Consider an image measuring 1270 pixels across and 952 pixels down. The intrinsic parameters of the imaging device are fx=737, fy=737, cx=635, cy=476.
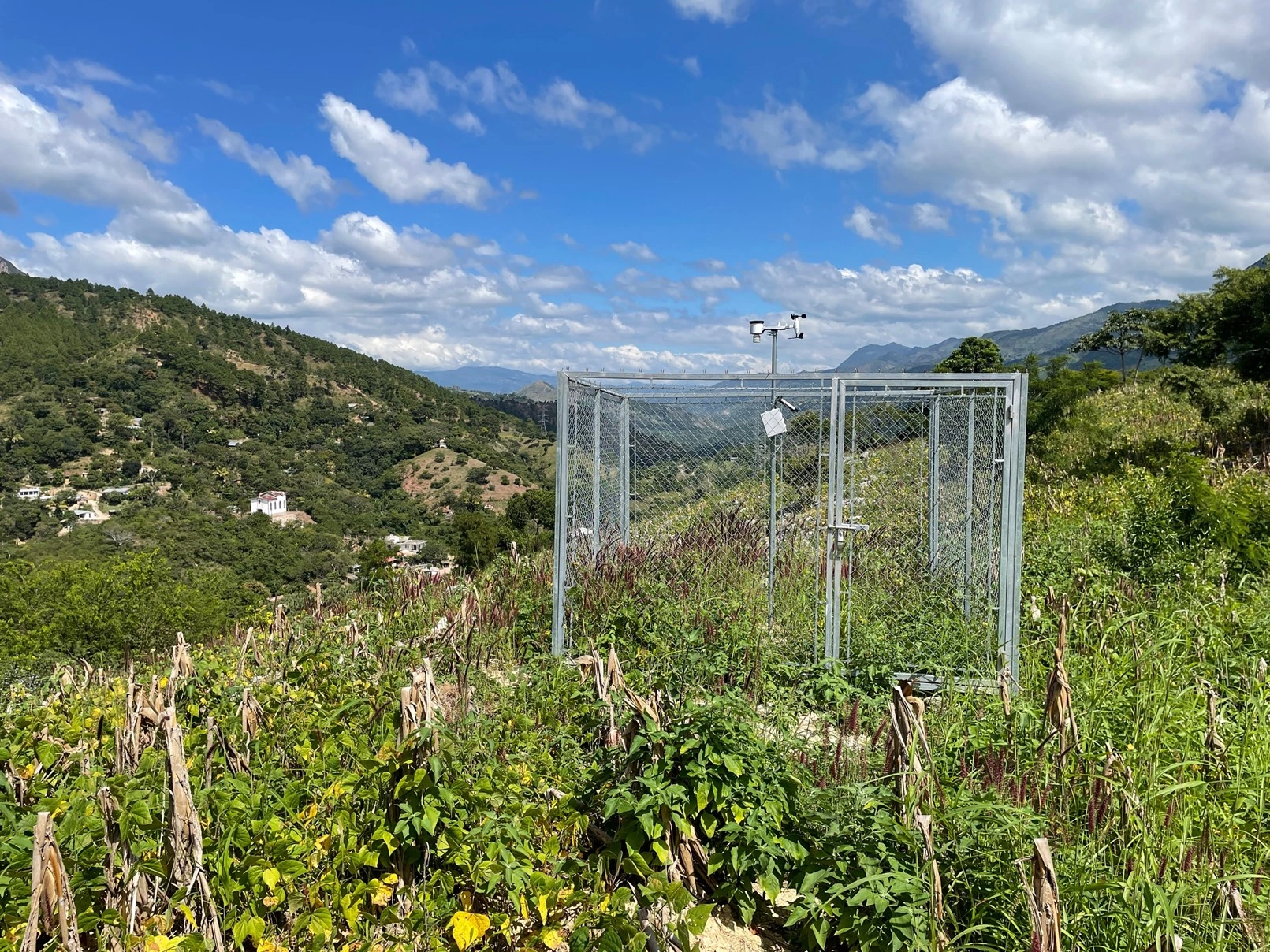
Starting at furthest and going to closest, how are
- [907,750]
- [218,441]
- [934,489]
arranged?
1. [218,441]
2. [934,489]
3. [907,750]

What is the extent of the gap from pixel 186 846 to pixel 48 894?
1.08 feet

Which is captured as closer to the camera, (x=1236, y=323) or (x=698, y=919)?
(x=698, y=919)

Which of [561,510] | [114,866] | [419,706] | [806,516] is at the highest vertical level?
[561,510]

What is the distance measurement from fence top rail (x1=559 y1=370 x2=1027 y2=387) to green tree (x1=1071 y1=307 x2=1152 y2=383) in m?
31.9

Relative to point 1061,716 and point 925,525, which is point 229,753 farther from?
point 925,525

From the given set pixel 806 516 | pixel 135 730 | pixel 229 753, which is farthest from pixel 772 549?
pixel 135 730

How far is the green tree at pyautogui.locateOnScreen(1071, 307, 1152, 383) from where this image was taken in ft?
109

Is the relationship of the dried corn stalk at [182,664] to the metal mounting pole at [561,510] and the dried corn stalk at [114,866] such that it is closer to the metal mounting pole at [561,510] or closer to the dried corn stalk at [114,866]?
the dried corn stalk at [114,866]

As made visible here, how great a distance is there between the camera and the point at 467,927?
2.02m

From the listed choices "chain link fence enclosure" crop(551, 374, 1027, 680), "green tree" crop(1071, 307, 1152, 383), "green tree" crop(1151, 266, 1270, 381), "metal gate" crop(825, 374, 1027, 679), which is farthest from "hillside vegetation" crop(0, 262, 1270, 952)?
"green tree" crop(1071, 307, 1152, 383)

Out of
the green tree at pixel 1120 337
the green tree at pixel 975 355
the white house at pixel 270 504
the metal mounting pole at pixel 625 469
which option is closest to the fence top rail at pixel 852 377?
the metal mounting pole at pixel 625 469

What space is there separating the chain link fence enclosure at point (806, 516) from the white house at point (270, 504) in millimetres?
46844

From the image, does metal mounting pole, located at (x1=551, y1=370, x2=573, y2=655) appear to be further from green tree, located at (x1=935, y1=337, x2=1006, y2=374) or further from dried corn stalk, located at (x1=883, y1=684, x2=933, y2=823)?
green tree, located at (x1=935, y1=337, x2=1006, y2=374)

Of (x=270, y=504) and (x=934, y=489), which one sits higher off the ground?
(x=934, y=489)
